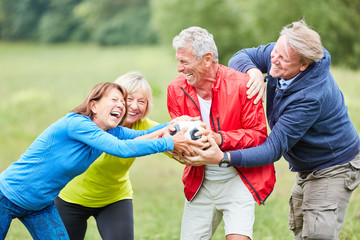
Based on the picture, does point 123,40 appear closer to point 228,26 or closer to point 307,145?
point 228,26

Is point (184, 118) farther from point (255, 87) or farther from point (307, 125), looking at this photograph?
point (307, 125)

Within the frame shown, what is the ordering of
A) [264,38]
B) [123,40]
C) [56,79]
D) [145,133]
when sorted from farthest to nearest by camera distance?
[123,40] < [56,79] < [264,38] < [145,133]

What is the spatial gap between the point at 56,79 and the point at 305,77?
2364 cm

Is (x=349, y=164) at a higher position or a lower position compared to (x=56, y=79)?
lower

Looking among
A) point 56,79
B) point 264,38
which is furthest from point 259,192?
point 56,79

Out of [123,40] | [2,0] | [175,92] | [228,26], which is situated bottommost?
[175,92]

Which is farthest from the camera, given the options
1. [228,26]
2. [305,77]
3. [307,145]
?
[228,26]

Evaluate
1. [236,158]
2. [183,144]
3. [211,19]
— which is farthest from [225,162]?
[211,19]

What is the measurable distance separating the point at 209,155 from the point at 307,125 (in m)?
0.81

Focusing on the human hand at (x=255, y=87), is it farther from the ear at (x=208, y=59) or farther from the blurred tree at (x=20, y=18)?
the blurred tree at (x=20, y=18)

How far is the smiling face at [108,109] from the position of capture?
13.0ft

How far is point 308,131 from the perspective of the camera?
13.4ft

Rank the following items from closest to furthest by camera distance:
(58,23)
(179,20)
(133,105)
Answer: (133,105), (179,20), (58,23)

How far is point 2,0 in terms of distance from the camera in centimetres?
6712
